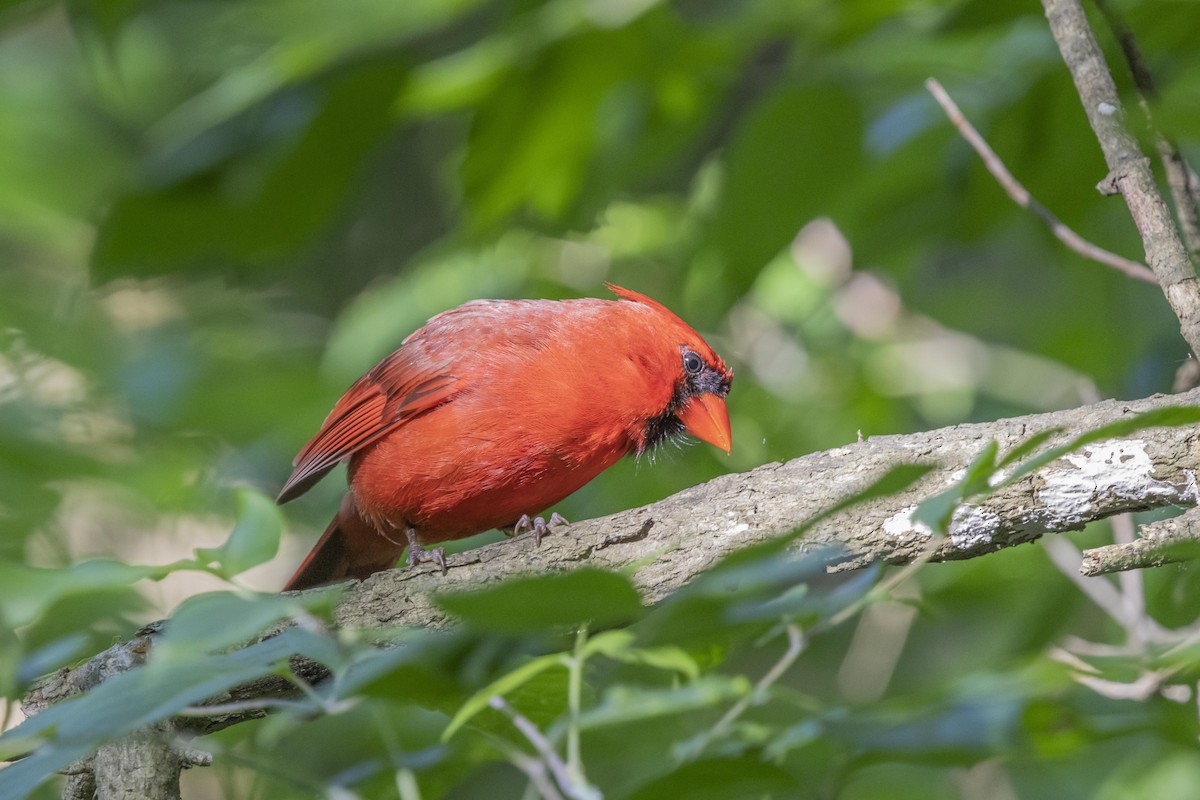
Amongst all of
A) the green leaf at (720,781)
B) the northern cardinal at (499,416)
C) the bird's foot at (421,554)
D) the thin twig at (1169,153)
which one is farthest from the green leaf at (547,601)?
the northern cardinal at (499,416)

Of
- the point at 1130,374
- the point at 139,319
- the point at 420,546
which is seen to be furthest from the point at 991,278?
the point at 139,319

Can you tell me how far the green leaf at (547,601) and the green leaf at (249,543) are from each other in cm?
57

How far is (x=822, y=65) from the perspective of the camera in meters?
2.87

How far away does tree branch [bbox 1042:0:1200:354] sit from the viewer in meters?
1.83

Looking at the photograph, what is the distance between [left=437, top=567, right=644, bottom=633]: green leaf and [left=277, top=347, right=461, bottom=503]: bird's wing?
1.97 meters

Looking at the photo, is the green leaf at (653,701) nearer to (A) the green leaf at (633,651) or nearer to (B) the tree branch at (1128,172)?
(A) the green leaf at (633,651)

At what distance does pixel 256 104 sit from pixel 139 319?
2.94 metres

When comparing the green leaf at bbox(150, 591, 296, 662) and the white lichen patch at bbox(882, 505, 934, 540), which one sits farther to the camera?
the white lichen patch at bbox(882, 505, 934, 540)

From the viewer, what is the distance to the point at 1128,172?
6.28 ft

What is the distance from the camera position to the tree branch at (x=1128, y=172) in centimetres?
183

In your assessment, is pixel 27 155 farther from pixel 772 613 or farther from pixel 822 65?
pixel 772 613

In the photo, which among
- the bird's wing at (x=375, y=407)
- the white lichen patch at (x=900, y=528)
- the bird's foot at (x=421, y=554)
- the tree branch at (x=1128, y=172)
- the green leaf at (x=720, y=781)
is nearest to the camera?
the green leaf at (x=720, y=781)

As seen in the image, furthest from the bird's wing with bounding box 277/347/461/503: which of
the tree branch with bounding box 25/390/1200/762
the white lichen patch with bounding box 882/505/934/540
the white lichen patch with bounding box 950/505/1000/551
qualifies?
the white lichen patch with bounding box 950/505/1000/551

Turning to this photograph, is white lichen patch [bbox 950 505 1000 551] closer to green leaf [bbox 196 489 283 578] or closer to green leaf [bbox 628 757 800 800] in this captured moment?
green leaf [bbox 628 757 800 800]
